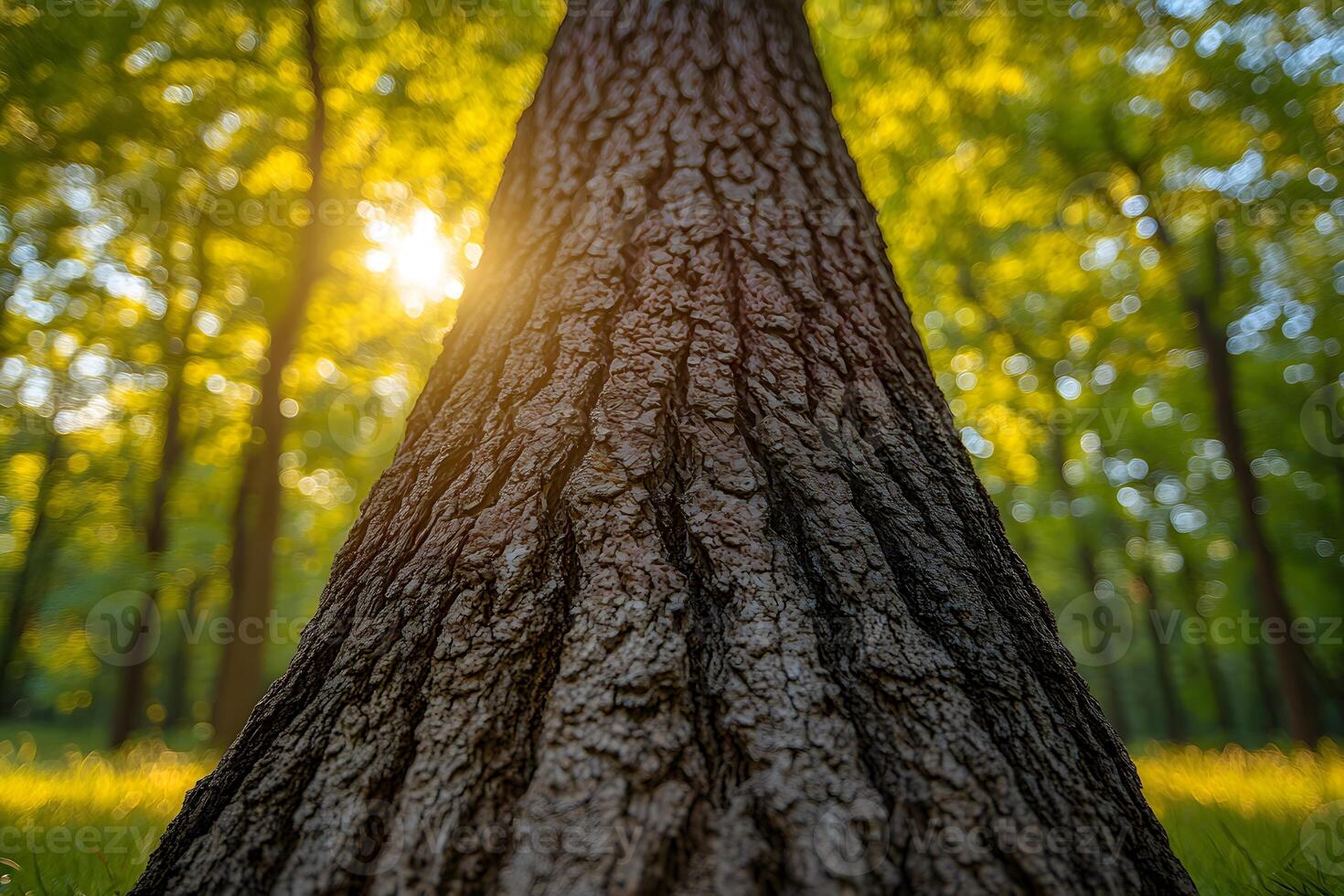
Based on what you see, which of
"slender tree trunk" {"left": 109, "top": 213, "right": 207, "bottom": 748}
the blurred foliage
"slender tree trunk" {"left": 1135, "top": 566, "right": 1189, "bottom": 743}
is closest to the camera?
the blurred foliage

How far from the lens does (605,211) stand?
4.88ft

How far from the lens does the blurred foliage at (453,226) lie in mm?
5812

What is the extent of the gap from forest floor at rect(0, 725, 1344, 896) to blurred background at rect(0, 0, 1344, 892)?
38 mm

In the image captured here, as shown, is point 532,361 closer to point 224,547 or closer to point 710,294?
point 710,294

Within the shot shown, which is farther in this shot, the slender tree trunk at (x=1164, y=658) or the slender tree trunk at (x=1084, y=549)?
the slender tree trunk at (x=1164, y=658)

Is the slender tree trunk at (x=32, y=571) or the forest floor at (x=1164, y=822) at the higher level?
the slender tree trunk at (x=32, y=571)

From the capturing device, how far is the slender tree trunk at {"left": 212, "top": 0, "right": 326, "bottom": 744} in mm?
6195

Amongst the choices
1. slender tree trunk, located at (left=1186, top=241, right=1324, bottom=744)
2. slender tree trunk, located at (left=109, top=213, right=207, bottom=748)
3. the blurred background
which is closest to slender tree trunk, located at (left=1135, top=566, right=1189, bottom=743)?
the blurred background

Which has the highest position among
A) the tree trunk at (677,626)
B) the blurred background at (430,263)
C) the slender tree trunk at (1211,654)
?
the blurred background at (430,263)

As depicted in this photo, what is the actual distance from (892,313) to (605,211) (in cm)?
73

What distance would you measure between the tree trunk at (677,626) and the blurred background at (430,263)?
1601mm

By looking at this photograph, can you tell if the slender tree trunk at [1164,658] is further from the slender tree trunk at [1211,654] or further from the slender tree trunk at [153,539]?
the slender tree trunk at [153,539]

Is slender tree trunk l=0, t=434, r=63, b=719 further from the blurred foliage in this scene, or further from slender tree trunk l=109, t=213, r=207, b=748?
slender tree trunk l=109, t=213, r=207, b=748

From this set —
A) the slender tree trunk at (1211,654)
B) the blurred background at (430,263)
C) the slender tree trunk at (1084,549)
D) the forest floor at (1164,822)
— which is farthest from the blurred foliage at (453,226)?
the slender tree trunk at (1211,654)
